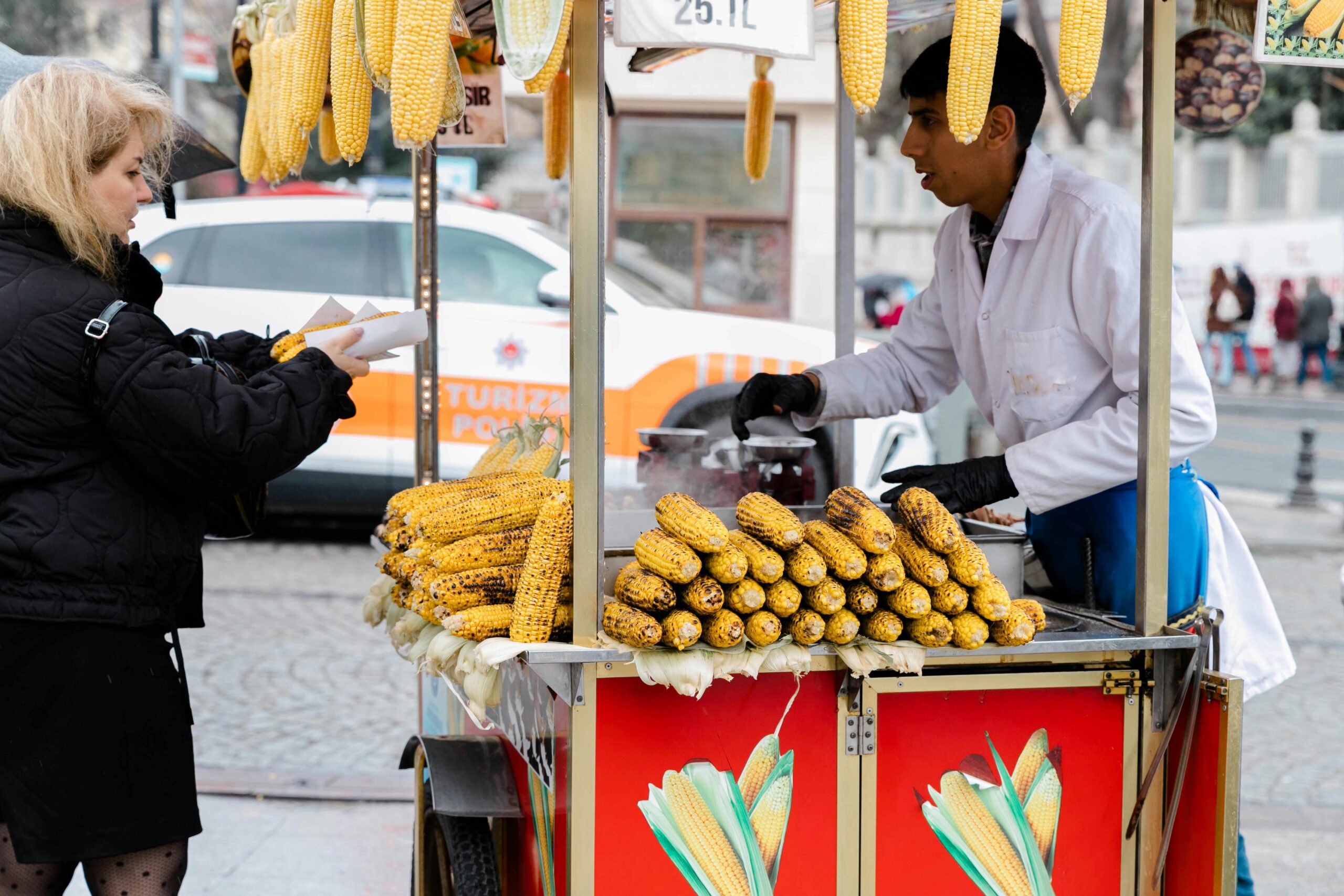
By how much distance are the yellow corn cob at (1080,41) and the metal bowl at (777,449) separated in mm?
2102

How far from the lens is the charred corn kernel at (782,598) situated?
221 centimetres

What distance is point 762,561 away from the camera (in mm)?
2221

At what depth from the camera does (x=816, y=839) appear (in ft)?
7.76

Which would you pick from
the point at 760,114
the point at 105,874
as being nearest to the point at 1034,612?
the point at 105,874

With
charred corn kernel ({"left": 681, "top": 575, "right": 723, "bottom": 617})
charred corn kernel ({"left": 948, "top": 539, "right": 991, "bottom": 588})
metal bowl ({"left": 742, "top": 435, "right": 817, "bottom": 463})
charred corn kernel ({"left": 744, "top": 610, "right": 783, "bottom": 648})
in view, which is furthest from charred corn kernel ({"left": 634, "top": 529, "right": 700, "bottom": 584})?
metal bowl ({"left": 742, "top": 435, "right": 817, "bottom": 463})

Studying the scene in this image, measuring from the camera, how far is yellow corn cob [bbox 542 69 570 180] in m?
3.71

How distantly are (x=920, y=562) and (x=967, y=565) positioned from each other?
85 millimetres

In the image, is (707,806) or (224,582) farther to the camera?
(224,582)

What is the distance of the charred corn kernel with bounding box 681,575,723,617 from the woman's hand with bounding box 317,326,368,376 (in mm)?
777

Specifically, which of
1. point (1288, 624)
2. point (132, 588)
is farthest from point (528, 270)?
point (132, 588)

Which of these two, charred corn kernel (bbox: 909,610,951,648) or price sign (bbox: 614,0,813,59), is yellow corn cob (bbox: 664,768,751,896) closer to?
charred corn kernel (bbox: 909,610,951,648)

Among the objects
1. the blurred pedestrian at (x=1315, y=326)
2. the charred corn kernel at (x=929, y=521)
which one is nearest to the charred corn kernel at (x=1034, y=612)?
the charred corn kernel at (x=929, y=521)

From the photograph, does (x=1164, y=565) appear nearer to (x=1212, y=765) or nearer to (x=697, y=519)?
(x=1212, y=765)

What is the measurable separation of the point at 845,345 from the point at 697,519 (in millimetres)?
2004
